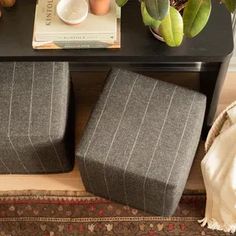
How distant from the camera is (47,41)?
4.10ft

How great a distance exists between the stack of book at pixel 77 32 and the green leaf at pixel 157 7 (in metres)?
0.20

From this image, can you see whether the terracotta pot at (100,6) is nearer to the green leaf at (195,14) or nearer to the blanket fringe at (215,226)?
the green leaf at (195,14)

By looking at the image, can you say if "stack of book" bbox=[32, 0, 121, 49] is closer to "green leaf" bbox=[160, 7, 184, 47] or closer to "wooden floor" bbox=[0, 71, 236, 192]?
"green leaf" bbox=[160, 7, 184, 47]

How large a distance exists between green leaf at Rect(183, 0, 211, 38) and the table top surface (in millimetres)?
107

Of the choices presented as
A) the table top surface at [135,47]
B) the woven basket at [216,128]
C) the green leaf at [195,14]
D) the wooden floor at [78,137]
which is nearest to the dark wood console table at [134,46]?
the table top surface at [135,47]

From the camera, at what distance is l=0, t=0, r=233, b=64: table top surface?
4.09ft

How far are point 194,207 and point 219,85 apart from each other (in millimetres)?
435

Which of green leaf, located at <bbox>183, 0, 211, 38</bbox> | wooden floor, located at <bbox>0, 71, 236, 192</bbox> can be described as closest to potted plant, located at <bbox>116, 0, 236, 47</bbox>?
green leaf, located at <bbox>183, 0, 211, 38</bbox>

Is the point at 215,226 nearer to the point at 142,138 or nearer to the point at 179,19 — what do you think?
the point at 142,138

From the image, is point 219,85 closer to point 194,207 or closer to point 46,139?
point 194,207

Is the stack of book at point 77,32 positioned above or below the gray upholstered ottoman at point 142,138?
above

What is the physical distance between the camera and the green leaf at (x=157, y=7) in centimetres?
105

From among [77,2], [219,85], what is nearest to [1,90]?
[77,2]

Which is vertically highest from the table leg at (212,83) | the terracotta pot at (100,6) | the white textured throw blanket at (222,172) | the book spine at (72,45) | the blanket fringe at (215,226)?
the terracotta pot at (100,6)
